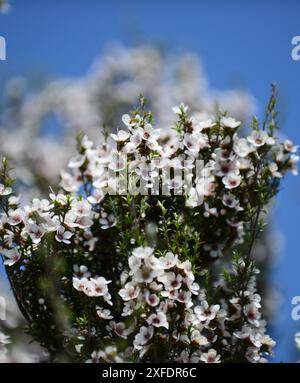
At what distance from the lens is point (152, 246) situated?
3143mm

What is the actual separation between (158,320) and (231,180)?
970 mm

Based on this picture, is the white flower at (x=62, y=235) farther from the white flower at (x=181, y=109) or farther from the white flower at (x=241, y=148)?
the white flower at (x=241, y=148)

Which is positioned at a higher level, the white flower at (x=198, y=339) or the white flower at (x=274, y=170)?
the white flower at (x=274, y=170)

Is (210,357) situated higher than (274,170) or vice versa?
(274,170)

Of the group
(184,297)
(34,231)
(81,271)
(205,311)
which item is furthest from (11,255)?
(205,311)

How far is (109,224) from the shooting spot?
3.21 m

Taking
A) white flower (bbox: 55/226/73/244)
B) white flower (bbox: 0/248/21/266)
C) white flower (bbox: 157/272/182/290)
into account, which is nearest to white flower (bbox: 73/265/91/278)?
white flower (bbox: 55/226/73/244)

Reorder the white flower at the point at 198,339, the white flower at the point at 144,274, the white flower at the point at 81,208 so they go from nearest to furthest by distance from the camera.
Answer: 1. the white flower at the point at 144,274
2. the white flower at the point at 198,339
3. the white flower at the point at 81,208

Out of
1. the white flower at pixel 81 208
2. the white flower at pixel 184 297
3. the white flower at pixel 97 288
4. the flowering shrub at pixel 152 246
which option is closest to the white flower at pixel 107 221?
the flowering shrub at pixel 152 246

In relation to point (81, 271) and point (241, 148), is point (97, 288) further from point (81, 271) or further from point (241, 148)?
point (241, 148)

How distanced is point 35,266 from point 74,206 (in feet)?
1.26

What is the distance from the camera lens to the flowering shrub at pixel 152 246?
9.15 ft
